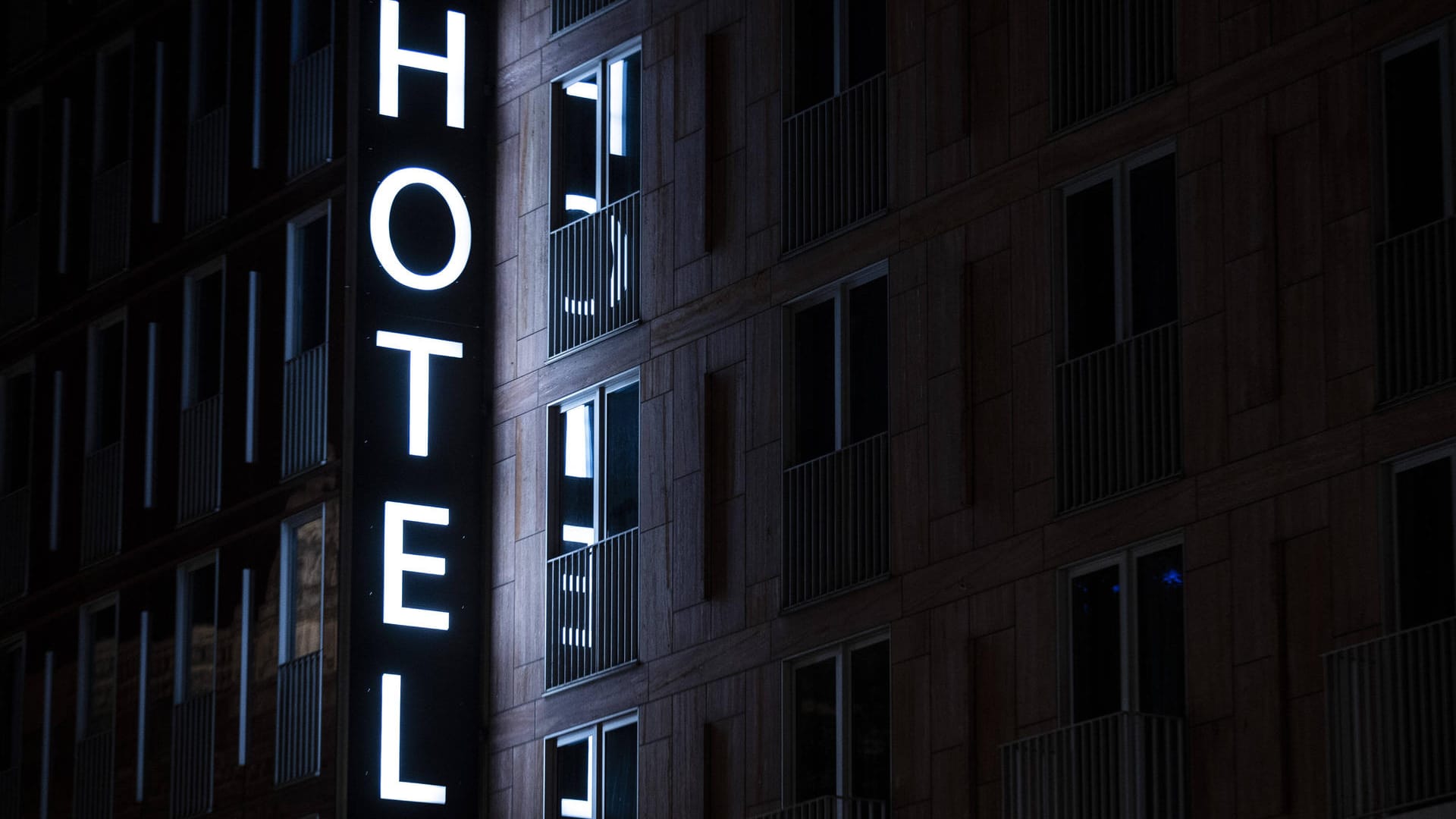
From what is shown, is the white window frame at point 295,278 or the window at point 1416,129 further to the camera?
the white window frame at point 295,278

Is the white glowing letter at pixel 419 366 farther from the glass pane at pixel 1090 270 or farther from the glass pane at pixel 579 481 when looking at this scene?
the glass pane at pixel 1090 270

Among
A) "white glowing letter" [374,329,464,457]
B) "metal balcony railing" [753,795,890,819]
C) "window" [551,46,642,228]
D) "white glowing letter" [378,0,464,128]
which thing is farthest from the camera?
"white glowing letter" [378,0,464,128]

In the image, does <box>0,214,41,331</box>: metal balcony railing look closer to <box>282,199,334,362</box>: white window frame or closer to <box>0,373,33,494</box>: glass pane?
<box>0,373,33,494</box>: glass pane

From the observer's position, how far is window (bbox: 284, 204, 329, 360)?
42.3 m

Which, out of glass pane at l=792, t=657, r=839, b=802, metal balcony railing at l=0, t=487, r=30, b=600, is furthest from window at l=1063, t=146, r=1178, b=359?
metal balcony railing at l=0, t=487, r=30, b=600

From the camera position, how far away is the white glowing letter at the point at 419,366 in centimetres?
3950

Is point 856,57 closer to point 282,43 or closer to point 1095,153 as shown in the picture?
point 1095,153

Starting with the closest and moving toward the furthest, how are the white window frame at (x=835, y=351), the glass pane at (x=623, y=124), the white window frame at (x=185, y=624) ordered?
the white window frame at (x=835, y=351), the glass pane at (x=623, y=124), the white window frame at (x=185, y=624)

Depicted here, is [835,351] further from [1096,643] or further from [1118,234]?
[1096,643]

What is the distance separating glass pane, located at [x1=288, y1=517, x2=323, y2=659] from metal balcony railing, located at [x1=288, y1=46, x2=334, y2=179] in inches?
207

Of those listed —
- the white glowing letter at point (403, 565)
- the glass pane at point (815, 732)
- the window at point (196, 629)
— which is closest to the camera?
the glass pane at point (815, 732)

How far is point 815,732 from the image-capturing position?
34.2 metres

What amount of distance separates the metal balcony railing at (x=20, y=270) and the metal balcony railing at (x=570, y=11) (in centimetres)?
1398

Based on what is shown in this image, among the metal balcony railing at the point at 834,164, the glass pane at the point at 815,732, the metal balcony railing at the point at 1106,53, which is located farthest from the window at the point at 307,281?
the metal balcony railing at the point at 1106,53
